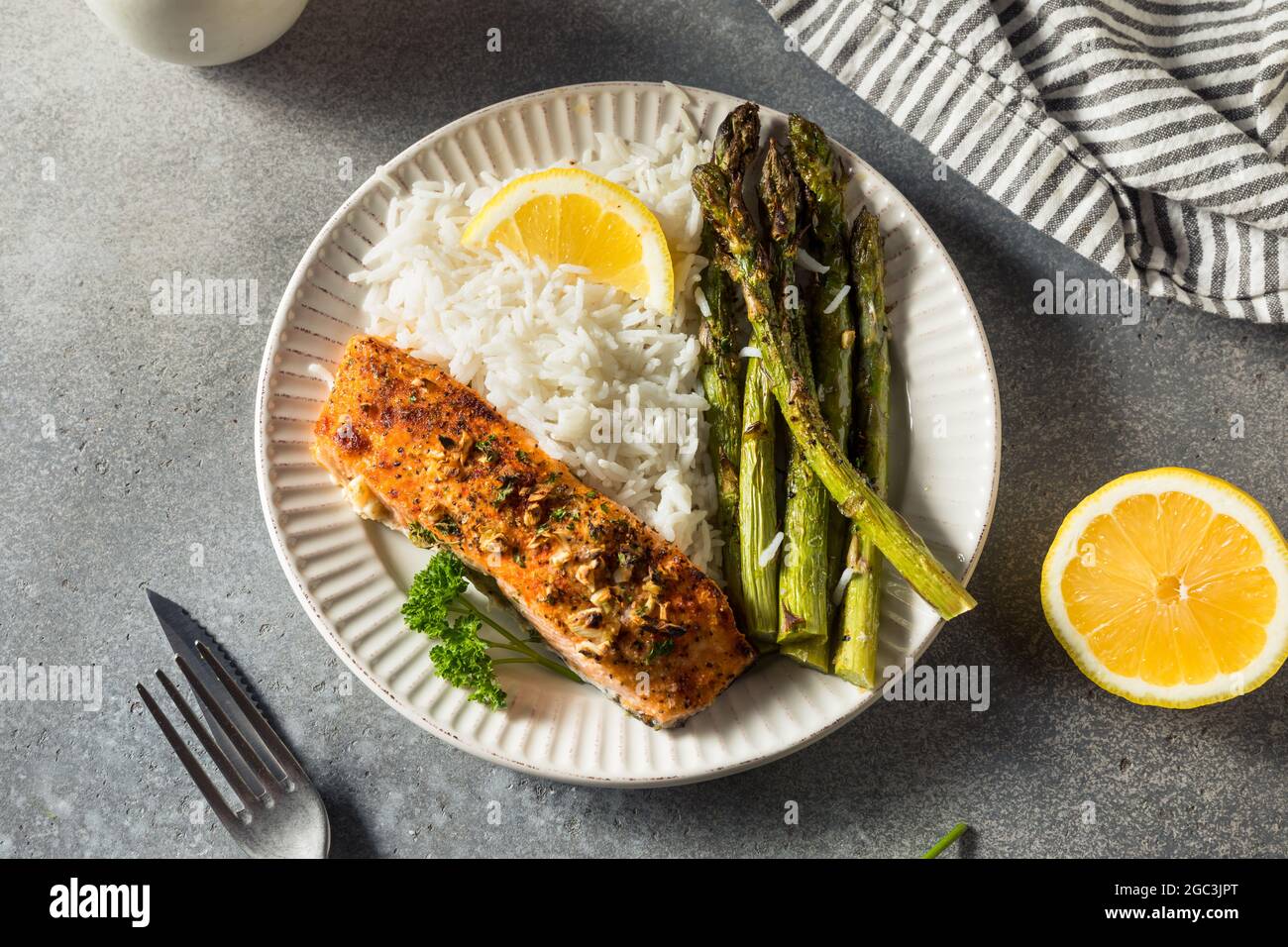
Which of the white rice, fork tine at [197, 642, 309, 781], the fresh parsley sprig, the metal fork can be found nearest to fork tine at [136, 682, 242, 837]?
the metal fork

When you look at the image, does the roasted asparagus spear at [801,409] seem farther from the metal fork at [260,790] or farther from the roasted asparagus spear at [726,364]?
the metal fork at [260,790]

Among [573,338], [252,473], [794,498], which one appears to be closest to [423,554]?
[252,473]

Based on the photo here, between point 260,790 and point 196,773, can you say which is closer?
point 196,773

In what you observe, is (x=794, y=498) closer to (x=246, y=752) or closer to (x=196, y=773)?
(x=246, y=752)

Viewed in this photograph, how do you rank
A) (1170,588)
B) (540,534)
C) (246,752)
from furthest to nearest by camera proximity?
(246,752) → (1170,588) → (540,534)

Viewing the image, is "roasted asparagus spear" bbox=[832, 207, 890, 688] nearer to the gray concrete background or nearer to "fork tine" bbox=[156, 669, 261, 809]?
the gray concrete background

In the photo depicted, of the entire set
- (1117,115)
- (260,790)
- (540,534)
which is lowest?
(260,790)
